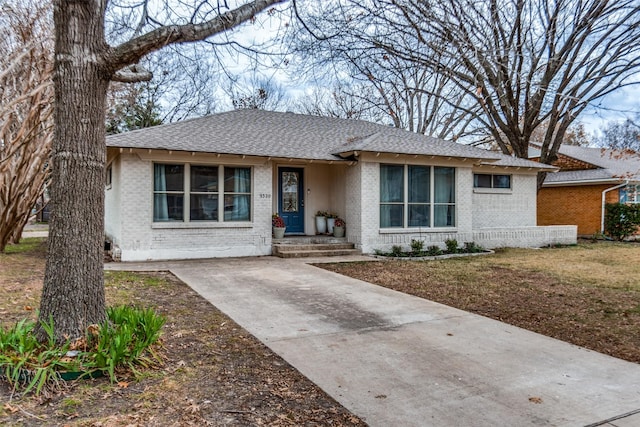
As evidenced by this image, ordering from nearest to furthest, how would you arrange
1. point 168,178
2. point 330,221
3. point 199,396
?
point 199,396 → point 168,178 → point 330,221

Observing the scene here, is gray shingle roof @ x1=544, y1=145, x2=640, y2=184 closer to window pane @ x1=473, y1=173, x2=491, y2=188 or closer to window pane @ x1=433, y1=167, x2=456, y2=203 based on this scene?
window pane @ x1=473, y1=173, x2=491, y2=188

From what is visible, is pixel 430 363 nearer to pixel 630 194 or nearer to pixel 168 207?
pixel 168 207

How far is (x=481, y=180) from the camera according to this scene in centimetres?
1592

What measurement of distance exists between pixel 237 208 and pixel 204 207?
0.90 metres

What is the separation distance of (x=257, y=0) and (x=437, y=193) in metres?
9.91

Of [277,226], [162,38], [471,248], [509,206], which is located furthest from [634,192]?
[162,38]

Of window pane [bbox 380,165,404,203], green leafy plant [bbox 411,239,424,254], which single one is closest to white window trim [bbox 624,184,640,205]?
green leafy plant [bbox 411,239,424,254]

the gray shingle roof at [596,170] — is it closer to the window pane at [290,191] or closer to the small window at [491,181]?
the small window at [491,181]

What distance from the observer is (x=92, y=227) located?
407 cm

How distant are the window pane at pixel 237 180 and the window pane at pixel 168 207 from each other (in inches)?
50.6

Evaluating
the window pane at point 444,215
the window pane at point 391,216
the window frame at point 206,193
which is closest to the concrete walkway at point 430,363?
the window frame at point 206,193

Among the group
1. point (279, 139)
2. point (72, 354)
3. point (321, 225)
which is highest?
point (279, 139)

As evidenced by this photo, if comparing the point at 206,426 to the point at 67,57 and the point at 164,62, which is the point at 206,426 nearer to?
the point at 67,57

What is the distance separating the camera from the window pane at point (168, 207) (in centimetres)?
1124
